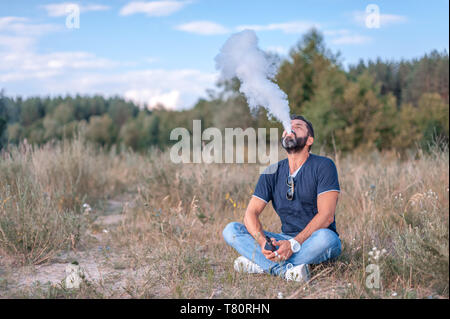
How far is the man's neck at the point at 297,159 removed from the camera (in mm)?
3381

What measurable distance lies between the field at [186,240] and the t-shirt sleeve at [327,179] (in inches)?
24.4

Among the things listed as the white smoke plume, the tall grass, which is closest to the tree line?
the tall grass

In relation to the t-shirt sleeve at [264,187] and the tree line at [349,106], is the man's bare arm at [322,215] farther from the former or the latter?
the tree line at [349,106]

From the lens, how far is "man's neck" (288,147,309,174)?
3381 mm

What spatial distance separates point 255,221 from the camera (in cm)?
334

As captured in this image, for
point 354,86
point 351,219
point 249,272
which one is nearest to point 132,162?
point 351,219

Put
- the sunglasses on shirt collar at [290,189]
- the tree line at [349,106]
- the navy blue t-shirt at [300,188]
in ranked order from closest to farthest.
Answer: the navy blue t-shirt at [300,188] < the sunglasses on shirt collar at [290,189] < the tree line at [349,106]

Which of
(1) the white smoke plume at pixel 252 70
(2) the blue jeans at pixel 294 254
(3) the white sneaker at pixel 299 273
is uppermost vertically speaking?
(1) the white smoke plume at pixel 252 70

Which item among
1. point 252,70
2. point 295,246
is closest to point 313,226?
point 295,246

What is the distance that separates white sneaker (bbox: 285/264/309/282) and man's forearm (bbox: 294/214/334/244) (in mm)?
203

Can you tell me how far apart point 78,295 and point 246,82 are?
2.09 meters

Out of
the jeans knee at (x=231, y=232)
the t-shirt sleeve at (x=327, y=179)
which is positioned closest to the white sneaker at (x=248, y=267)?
the jeans knee at (x=231, y=232)

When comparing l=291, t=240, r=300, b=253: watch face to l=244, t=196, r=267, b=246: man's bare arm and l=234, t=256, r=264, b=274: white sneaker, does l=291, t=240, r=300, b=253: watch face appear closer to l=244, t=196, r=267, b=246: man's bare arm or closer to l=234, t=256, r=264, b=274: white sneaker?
l=244, t=196, r=267, b=246: man's bare arm
